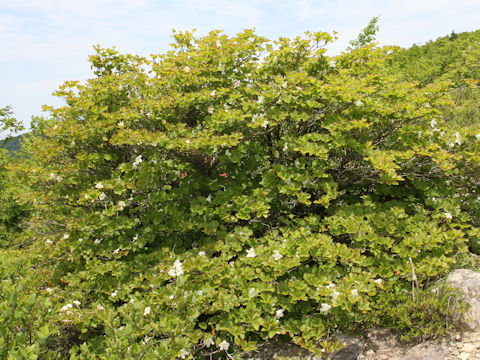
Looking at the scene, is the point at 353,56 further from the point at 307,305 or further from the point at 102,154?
the point at 102,154

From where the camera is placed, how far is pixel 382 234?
3.36m

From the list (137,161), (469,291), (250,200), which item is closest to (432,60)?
(469,291)

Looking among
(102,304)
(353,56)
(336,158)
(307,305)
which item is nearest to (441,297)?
(307,305)

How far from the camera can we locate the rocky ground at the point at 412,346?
2822mm

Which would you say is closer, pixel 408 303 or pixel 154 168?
pixel 408 303

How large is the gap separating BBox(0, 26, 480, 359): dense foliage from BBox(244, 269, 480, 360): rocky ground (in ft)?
0.47

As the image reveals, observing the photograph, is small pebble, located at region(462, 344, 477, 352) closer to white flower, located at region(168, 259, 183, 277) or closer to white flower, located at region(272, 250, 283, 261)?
white flower, located at region(272, 250, 283, 261)

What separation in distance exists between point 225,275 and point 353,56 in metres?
3.31

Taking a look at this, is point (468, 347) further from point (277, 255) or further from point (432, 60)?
point (432, 60)

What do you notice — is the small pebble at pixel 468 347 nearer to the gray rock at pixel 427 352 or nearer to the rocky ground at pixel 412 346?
the rocky ground at pixel 412 346

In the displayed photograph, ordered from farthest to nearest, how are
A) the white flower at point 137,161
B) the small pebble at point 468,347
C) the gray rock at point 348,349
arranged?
the white flower at point 137,161 < the gray rock at point 348,349 < the small pebble at point 468,347

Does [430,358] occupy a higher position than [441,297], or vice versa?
[441,297]

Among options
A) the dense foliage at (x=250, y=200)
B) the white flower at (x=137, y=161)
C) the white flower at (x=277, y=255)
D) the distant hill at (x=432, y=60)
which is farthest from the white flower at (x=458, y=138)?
the distant hill at (x=432, y=60)

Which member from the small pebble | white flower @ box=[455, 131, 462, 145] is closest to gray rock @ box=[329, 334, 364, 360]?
the small pebble
